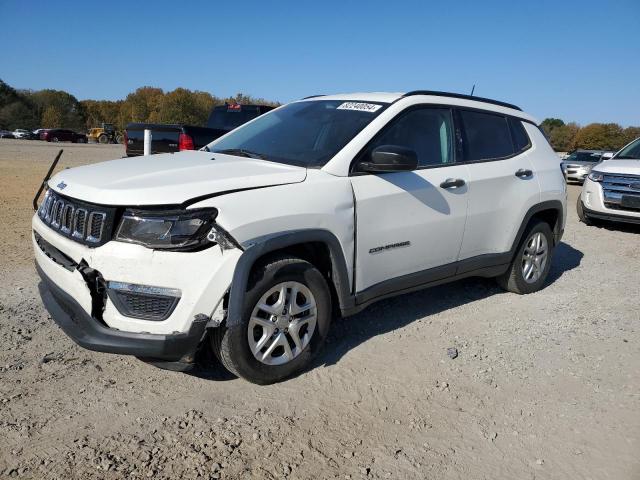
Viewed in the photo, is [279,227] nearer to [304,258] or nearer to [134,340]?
[304,258]

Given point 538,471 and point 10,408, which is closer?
point 538,471

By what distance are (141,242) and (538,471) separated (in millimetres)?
2392

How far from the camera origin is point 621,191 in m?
9.29

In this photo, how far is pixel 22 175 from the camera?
13.4m

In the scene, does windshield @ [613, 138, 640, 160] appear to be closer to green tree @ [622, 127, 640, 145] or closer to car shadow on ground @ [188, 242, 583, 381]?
car shadow on ground @ [188, 242, 583, 381]

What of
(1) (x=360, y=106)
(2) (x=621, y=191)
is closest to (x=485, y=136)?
(1) (x=360, y=106)

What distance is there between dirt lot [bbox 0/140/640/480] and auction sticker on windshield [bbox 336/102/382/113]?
1.75 meters

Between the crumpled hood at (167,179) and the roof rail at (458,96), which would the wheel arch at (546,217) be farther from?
the crumpled hood at (167,179)

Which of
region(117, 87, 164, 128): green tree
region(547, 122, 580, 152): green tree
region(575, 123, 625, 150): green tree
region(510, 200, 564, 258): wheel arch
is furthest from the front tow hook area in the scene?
region(117, 87, 164, 128): green tree

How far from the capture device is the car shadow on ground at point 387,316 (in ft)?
12.1

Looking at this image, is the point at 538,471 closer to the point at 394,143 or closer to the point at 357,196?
the point at 357,196

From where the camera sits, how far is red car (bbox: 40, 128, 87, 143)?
51750mm

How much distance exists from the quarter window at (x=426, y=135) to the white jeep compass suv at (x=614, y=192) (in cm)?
624

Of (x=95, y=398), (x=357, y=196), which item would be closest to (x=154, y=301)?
(x=95, y=398)
